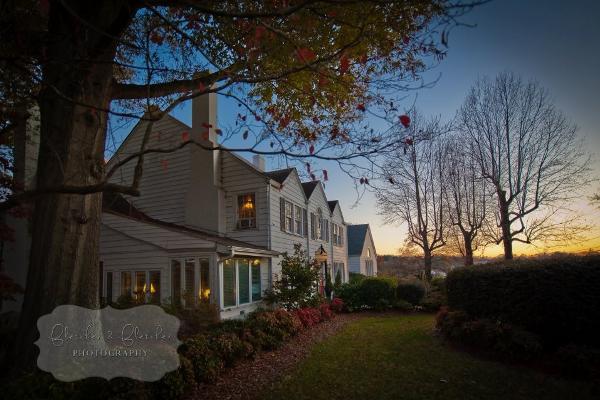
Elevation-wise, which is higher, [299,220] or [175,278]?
[299,220]

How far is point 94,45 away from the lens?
17.9ft

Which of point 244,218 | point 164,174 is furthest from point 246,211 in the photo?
point 164,174

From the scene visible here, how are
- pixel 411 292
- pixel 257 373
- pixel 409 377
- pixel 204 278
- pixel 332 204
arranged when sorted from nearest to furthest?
pixel 409 377 < pixel 257 373 < pixel 204 278 < pixel 411 292 < pixel 332 204

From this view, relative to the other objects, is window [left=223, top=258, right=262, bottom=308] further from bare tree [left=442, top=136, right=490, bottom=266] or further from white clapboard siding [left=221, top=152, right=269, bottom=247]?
bare tree [left=442, top=136, right=490, bottom=266]

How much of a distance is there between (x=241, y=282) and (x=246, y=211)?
10.9 feet

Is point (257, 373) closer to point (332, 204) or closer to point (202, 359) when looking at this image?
point (202, 359)

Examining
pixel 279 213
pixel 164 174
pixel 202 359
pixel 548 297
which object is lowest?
pixel 202 359

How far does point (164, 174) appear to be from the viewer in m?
15.9

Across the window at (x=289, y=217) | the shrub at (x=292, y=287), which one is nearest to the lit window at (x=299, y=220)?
the window at (x=289, y=217)

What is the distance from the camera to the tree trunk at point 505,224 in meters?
16.9

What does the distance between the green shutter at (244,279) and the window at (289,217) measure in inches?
149

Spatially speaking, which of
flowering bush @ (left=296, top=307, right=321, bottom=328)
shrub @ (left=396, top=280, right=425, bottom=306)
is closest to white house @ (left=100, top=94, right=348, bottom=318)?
flowering bush @ (left=296, top=307, right=321, bottom=328)

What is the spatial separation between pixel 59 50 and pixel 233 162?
9.72 m

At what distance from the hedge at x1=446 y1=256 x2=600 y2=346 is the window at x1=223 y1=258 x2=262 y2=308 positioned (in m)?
7.78
